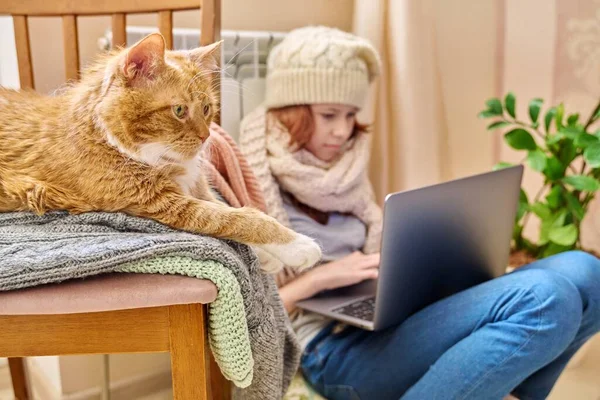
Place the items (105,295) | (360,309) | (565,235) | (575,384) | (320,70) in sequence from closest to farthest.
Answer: (105,295) < (360,309) < (320,70) < (565,235) < (575,384)

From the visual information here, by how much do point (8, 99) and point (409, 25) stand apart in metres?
1.03

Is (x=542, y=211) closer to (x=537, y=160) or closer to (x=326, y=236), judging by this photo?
(x=537, y=160)

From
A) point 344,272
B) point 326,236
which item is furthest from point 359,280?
point 326,236

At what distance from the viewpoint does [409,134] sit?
152 centimetres

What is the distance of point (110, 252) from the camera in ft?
1.92

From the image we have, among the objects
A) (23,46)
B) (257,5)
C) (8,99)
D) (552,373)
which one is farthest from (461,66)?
(8,99)

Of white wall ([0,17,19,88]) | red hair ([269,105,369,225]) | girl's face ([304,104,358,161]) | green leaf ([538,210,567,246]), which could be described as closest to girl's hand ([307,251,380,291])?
red hair ([269,105,369,225])

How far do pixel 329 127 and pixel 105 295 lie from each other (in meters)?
0.78

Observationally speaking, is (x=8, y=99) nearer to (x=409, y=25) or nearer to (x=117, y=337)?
(x=117, y=337)

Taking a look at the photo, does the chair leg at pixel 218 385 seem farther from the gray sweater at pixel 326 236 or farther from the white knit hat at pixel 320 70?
the white knit hat at pixel 320 70

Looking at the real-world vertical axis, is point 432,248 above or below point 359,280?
above

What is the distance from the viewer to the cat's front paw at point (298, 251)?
2.28 ft

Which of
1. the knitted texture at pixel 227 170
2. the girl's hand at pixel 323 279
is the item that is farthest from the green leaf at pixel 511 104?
the knitted texture at pixel 227 170

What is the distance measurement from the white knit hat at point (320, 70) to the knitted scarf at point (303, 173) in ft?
0.26
